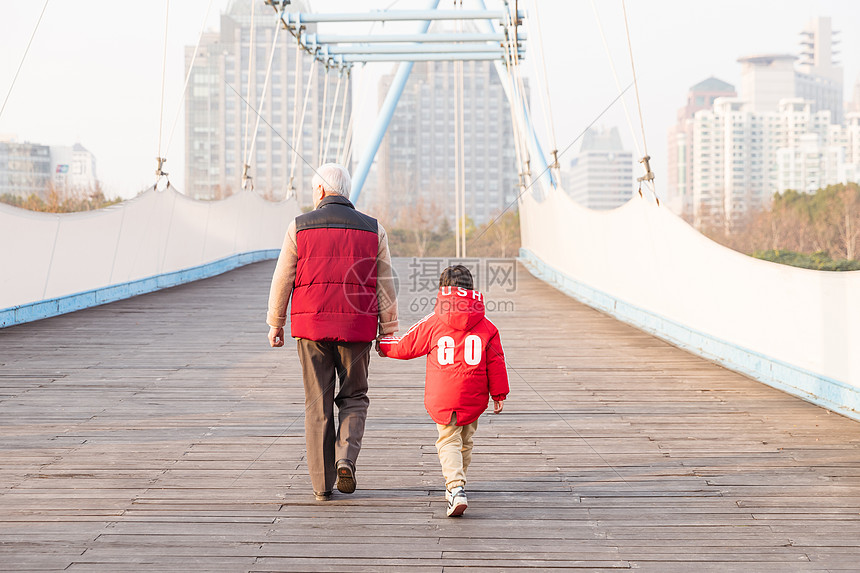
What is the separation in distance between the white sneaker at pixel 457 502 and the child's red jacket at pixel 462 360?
28 cm

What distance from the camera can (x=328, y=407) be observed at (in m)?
3.61

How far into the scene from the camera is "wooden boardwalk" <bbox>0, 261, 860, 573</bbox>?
2990mm

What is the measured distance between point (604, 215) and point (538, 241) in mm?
5330

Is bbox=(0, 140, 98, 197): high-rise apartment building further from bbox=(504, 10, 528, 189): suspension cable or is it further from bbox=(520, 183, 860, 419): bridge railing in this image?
bbox=(520, 183, 860, 419): bridge railing

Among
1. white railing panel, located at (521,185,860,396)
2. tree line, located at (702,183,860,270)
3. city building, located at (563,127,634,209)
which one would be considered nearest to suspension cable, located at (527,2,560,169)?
white railing panel, located at (521,185,860,396)

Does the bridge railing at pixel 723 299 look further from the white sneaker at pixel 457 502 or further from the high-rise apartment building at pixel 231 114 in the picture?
the high-rise apartment building at pixel 231 114

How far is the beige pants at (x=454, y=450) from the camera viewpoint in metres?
3.38

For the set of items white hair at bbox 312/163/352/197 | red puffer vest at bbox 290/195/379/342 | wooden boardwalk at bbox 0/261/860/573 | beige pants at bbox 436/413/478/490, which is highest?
white hair at bbox 312/163/352/197

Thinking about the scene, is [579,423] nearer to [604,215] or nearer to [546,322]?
[546,322]

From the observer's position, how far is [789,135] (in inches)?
5753

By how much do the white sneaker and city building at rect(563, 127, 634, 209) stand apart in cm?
16135

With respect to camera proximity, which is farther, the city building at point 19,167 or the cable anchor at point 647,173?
the city building at point 19,167

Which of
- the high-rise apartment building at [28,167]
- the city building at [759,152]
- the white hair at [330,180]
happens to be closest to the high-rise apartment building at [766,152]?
the city building at [759,152]

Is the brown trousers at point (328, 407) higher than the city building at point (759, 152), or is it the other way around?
the city building at point (759, 152)
